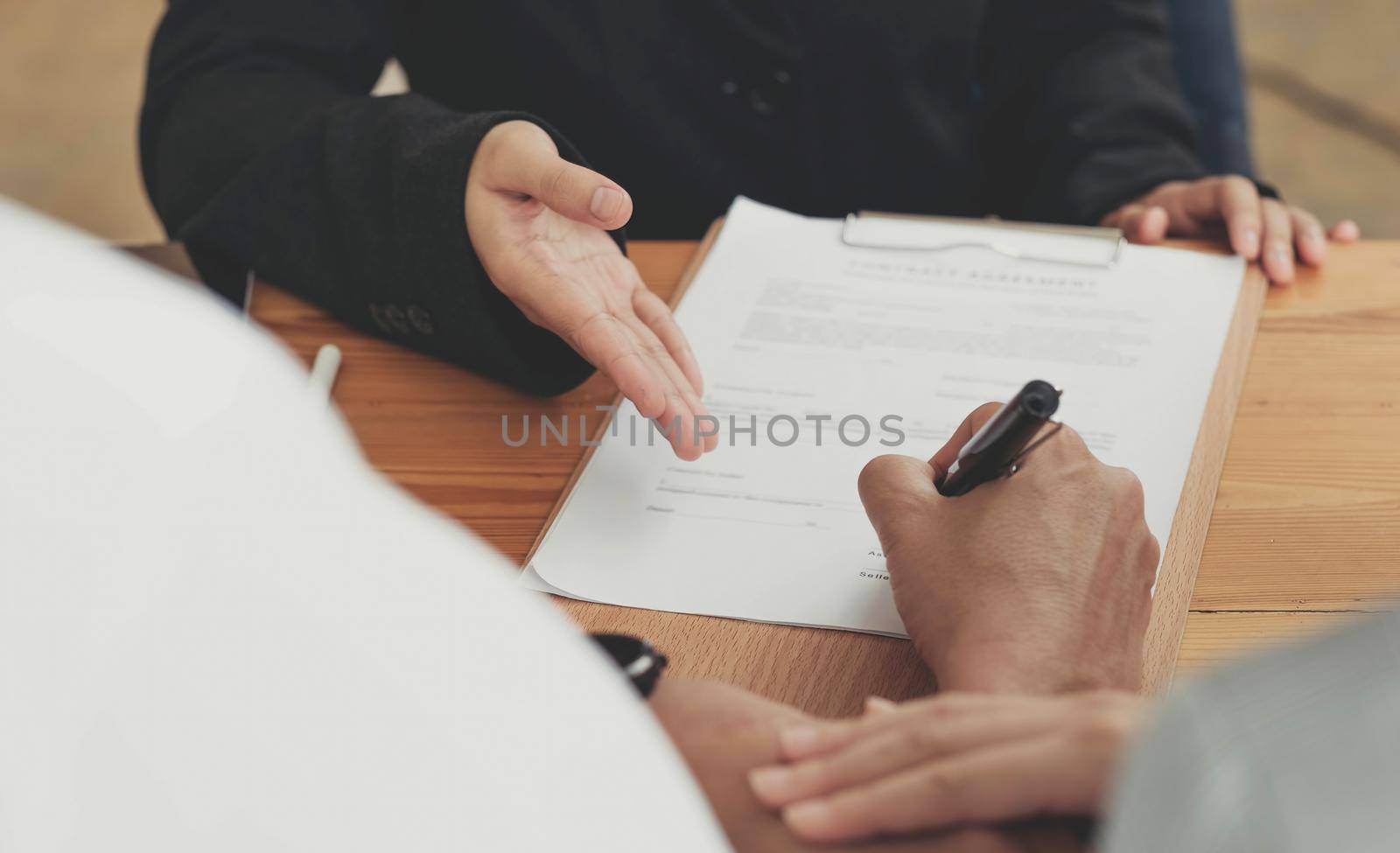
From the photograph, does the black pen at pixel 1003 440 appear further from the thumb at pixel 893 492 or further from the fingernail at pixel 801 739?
the fingernail at pixel 801 739

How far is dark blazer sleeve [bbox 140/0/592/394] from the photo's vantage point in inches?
25.1

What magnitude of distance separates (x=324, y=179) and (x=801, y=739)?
Result: 50 centimetres

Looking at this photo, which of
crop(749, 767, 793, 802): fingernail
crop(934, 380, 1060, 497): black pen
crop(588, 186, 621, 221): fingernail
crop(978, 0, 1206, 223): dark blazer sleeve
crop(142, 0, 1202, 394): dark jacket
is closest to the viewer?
crop(749, 767, 793, 802): fingernail

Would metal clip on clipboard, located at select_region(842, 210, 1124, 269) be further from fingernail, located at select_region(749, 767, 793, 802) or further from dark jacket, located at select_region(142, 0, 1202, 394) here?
fingernail, located at select_region(749, 767, 793, 802)

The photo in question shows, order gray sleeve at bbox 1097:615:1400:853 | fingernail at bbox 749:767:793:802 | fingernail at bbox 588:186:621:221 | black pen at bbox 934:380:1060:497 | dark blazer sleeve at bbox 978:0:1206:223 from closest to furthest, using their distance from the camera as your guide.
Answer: gray sleeve at bbox 1097:615:1400:853 → fingernail at bbox 749:767:793:802 → black pen at bbox 934:380:1060:497 → fingernail at bbox 588:186:621:221 → dark blazer sleeve at bbox 978:0:1206:223

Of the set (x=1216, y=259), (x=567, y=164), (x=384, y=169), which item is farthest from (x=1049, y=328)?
(x=384, y=169)

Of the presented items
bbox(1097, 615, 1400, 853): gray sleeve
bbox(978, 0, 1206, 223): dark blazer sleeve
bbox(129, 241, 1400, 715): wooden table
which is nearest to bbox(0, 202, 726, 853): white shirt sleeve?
bbox(1097, 615, 1400, 853): gray sleeve

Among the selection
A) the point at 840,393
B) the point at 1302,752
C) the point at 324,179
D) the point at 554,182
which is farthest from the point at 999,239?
the point at 1302,752

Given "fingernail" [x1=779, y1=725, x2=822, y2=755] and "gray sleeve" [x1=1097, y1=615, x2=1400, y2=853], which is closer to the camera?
"gray sleeve" [x1=1097, y1=615, x2=1400, y2=853]

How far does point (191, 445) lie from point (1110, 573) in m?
0.33

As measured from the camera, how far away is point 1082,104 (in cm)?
98

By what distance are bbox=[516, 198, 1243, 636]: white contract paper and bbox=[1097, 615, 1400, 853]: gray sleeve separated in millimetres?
287

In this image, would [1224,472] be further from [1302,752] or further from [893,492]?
[1302,752]

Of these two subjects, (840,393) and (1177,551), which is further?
(840,393)
